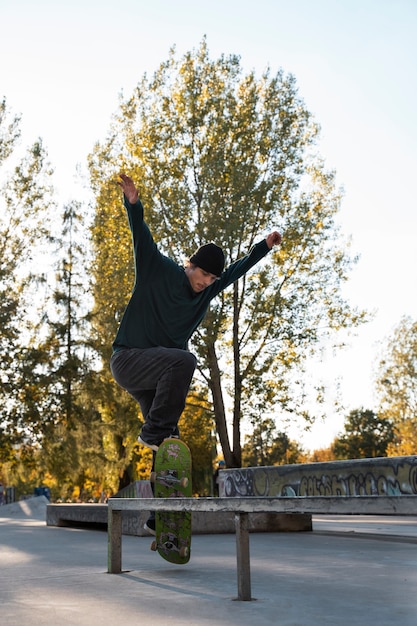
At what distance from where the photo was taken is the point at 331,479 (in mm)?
8828

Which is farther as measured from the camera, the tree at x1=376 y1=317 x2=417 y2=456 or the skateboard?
the tree at x1=376 y1=317 x2=417 y2=456

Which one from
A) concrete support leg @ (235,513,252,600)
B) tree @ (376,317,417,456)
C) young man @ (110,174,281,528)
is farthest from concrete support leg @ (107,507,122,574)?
tree @ (376,317,417,456)

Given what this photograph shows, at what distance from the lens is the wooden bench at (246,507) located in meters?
2.34

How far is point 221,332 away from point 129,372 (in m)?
16.9

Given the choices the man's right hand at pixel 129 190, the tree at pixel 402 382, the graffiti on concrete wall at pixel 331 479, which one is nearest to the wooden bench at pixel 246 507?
the man's right hand at pixel 129 190

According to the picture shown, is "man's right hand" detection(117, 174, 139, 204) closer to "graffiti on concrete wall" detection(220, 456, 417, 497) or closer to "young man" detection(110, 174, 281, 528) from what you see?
"young man" detection(110, 174, 281, 528)

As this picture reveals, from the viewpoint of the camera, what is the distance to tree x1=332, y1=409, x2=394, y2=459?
3002 inches

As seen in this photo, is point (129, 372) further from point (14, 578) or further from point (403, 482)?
point (403, 482)

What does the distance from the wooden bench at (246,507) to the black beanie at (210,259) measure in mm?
1548

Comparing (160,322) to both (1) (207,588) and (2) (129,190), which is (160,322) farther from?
(1) (207,588)

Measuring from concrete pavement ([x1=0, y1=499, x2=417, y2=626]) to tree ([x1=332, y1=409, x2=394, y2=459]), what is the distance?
237ft

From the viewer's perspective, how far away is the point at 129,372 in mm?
4363

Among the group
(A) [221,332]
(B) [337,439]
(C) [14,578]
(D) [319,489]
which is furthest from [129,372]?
(B) [337,439]

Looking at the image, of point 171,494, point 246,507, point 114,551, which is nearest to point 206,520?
point 114,551
